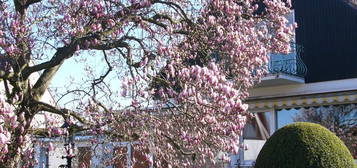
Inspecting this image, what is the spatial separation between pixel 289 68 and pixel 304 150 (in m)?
8.20

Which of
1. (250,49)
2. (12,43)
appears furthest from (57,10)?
(250,49)

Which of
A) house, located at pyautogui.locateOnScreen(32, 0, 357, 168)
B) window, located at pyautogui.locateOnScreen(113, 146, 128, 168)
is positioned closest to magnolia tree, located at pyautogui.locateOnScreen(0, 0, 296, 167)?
window, located at pyautogui.locateOnScreen(113, 146, 128, 168)

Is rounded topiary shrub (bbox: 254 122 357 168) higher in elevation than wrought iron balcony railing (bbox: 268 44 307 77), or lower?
lower

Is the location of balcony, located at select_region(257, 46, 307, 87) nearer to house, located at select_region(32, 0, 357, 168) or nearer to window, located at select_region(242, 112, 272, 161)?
house, located at select_region(32, 0, 357, 168)

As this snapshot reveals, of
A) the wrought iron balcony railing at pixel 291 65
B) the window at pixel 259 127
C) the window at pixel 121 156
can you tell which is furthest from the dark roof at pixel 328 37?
the window at pixel 121 156

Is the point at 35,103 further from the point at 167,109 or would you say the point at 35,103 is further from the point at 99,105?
the point at 167,109

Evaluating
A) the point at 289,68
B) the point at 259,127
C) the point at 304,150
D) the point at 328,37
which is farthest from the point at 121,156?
the point at 328,37

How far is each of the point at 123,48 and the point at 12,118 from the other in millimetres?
3467

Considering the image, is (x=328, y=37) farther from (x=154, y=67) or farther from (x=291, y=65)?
(x=154, y=67)

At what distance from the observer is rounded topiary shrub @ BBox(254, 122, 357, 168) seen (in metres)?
8.52

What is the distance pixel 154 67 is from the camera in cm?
842

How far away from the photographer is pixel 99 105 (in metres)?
8.60

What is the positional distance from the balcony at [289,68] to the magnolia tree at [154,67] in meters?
6.60

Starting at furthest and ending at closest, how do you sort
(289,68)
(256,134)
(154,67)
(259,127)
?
(256,134) < (259,127) < (289,68) < (154,67)
